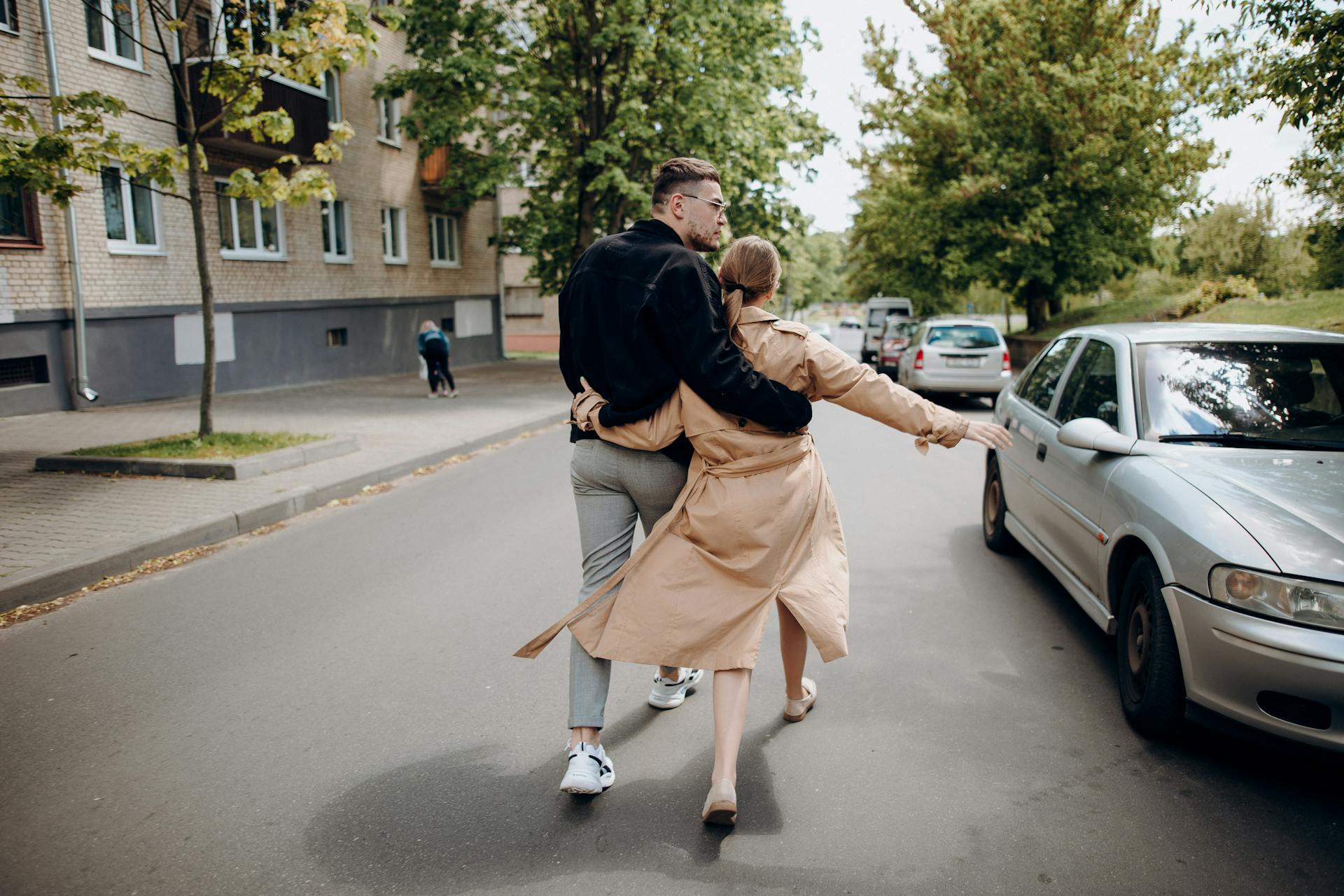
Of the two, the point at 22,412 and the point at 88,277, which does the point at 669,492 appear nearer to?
the point at 22,412

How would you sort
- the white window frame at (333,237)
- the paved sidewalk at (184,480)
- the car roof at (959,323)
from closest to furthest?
the paved sidewalk at (184,480)
the car roof at (959,323)
the white window frame at (333,237)

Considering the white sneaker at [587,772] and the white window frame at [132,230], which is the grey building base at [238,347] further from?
the white sneaker at [587,772]

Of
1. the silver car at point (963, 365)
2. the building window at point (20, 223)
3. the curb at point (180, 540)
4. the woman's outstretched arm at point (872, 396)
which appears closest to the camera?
the woman's outstretched arm at point (872, 396)

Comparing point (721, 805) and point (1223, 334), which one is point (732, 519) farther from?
point (1223, 334)

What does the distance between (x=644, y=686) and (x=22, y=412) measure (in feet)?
43.1

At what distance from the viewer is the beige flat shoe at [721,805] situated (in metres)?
2.94

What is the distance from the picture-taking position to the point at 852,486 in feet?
30.0

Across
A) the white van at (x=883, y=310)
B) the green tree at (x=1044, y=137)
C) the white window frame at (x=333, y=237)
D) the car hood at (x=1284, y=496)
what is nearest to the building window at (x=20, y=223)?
the white window frame at (x=333, y=237)

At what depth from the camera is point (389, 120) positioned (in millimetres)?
24531

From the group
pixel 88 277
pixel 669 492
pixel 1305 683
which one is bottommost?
pixel 1305 683

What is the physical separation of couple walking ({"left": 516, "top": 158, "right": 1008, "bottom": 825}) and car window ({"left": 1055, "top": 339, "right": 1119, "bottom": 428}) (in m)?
1.94

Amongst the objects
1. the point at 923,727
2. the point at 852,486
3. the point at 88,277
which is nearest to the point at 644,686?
the point at 923,727

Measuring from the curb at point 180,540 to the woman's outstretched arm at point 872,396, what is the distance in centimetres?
482

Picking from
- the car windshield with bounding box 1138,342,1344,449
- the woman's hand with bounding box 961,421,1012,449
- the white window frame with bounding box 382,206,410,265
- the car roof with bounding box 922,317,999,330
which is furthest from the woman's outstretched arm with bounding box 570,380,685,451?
the white window frame with bounding box 382,206,410,265
